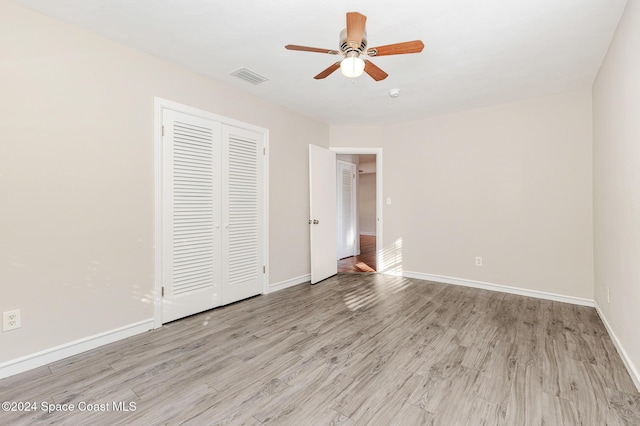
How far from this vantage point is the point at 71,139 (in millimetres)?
2188

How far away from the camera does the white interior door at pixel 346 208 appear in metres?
6.34

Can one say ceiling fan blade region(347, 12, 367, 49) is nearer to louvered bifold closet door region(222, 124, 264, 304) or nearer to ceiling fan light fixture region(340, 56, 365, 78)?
ceiling fan light fixture region(340, 56, 365, 78)

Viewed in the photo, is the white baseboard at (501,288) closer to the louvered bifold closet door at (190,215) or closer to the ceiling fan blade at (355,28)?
the louvered bifold closet door at (190,215)

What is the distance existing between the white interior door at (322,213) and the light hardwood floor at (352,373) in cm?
137

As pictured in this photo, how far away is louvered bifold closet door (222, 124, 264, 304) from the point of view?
3.30 metres

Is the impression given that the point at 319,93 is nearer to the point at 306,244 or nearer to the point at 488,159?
the point at 306,244

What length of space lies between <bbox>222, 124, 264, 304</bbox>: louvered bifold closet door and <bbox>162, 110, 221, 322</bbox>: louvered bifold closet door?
121 millimetres

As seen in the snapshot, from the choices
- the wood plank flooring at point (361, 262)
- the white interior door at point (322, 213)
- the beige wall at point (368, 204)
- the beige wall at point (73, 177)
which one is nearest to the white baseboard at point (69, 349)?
the beige wall at point (73, 177)

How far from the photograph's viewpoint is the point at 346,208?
6531mm

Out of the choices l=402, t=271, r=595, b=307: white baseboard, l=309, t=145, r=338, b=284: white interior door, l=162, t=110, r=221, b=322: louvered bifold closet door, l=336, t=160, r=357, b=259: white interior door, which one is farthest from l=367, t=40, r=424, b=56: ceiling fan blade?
l=336, t=160, r=357, b=259: white interior door

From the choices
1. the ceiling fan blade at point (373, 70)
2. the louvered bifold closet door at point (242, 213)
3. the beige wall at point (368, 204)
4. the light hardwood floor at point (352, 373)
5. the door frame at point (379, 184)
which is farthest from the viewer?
the beige wall at point (368, 204)

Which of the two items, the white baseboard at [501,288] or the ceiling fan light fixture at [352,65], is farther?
the white baseboard at [501,288]

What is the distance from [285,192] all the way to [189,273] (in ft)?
5.49

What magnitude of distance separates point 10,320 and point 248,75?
2.78 m
